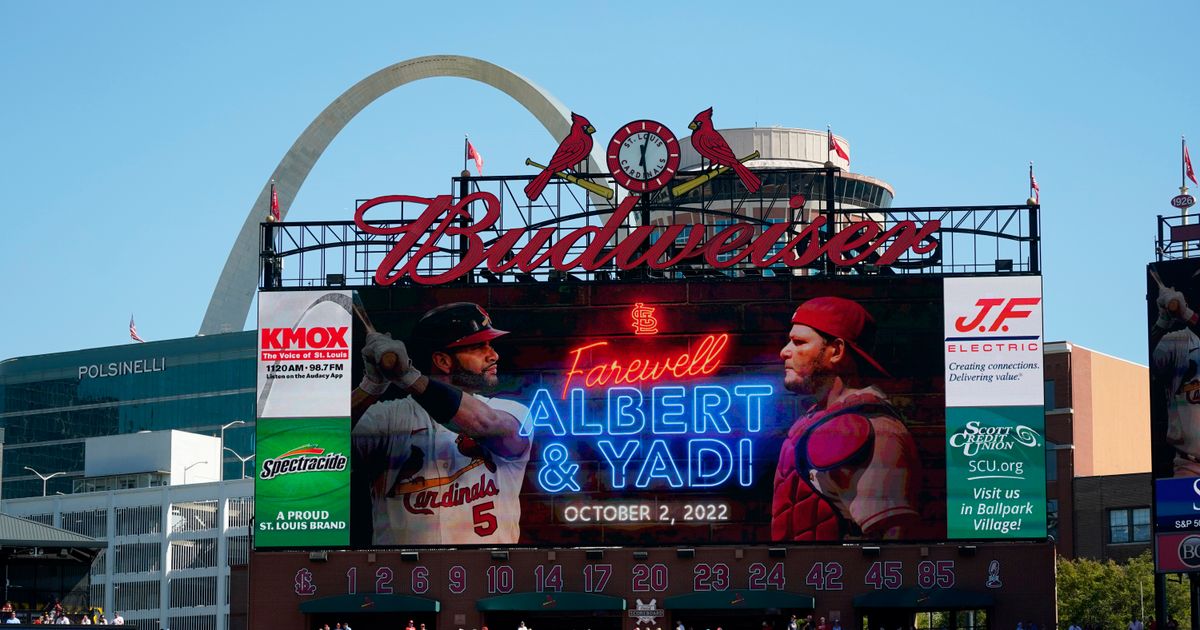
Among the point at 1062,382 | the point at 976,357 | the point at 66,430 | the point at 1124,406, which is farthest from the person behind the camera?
the point at 66,430

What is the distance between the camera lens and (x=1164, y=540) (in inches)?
2251

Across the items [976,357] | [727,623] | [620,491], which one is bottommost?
[727,623]

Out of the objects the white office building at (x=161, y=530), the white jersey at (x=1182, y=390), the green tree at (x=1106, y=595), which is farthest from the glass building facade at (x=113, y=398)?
Answer: the white jersey at (x=1182, y=390)

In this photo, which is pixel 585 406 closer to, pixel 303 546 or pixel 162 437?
pixel 303 546

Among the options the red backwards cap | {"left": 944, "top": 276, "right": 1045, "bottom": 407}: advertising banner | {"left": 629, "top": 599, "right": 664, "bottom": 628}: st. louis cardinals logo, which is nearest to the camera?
{"left": 944, "top": 276, "right": 1045, "bottom": 407}: advertising banner

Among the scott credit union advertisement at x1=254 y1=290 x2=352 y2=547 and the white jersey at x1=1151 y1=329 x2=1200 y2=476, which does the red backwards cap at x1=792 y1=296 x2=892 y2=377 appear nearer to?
the white jersey at x1=1151 y1=329 x2=1200 y2=476

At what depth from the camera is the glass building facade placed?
144 metres

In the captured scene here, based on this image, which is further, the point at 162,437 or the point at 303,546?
the point at 162,437

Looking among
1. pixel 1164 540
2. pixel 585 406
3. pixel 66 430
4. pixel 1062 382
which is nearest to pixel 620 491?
pixel 585 406

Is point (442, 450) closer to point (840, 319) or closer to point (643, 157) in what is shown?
Result: point (643, 157)

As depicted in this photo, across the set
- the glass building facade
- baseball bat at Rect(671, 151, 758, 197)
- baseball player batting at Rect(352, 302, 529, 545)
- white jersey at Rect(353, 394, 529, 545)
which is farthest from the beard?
the glass building facade

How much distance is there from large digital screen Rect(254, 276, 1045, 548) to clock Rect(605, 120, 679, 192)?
3.42m

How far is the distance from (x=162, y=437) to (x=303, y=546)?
223 ft

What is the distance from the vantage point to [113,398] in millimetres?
148000
